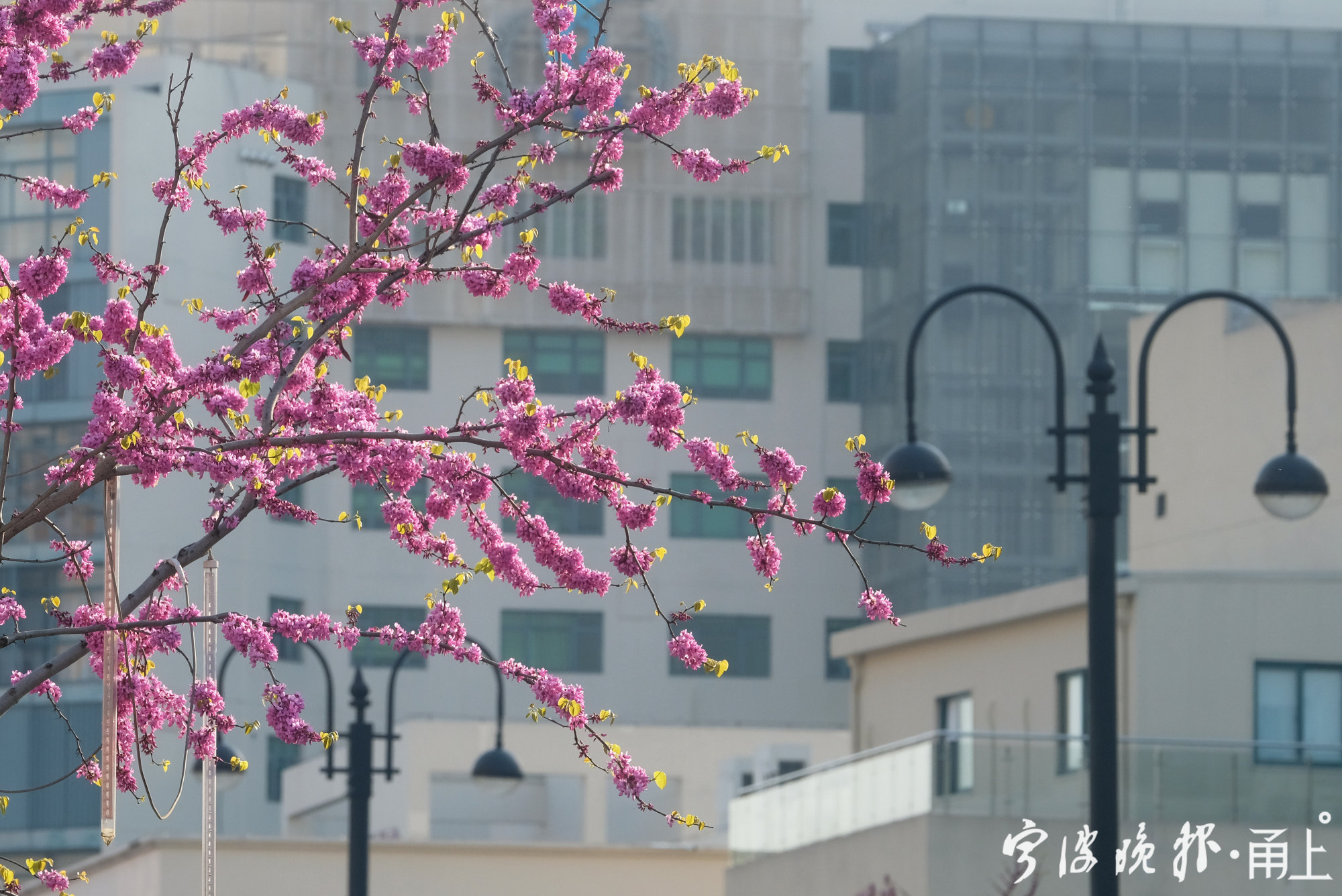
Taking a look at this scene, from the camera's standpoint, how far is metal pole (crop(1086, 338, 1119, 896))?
13664 millimetres

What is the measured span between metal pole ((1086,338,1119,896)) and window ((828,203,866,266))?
203 ft

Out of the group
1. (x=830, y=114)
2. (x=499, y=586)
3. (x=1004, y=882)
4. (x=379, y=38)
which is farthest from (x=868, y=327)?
(x=379, y=38)

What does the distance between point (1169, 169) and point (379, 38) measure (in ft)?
209

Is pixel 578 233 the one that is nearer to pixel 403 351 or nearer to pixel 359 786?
pixel 403 351

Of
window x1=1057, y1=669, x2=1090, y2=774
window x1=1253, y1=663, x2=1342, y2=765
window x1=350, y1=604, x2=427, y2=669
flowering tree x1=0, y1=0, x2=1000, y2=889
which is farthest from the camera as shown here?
window x1=350, y1=604, x2=427, y2=669

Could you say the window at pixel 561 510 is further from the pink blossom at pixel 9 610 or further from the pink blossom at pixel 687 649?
the pink blossom at pixel 687 649

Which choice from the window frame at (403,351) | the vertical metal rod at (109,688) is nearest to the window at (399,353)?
the window frame at (403,351)

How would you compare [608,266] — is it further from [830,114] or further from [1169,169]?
[1169,169]

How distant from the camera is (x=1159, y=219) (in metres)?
72.4

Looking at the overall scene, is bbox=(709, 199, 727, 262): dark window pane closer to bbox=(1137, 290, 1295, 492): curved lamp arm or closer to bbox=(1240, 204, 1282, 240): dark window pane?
bbox=(1240, 204, 1282, 240): dark window pane

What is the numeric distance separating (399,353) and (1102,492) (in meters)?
60.7

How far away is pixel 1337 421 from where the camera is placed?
1410 inches

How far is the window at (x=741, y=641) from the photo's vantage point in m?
73.3

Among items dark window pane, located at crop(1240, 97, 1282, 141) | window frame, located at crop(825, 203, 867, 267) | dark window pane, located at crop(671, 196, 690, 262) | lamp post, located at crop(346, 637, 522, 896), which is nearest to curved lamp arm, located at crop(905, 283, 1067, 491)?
lamp post, located at crop(346, 637, 522, 896)
